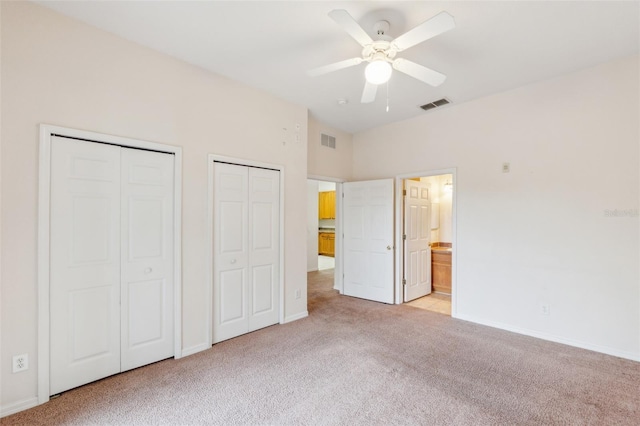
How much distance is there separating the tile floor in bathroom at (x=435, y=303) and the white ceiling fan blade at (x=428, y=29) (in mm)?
3712

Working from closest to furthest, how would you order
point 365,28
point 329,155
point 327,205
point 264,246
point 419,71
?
point 419,71, point 365,28, point 264,246, point 329,155, point 327,205

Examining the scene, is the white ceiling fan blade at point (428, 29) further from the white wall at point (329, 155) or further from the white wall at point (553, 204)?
the white wall at point (329, 155)

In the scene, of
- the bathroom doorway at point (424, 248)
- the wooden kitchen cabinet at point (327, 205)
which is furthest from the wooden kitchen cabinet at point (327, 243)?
the bathroom doorway at point (424, 248)

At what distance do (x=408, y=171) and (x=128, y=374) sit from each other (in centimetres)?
427

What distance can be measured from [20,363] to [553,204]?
510cm

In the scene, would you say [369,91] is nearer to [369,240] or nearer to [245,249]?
[245,249]

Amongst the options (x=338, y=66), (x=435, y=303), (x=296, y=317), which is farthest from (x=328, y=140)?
(x=435, y=303)

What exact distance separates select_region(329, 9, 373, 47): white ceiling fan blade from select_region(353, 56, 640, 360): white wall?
2.58 metres

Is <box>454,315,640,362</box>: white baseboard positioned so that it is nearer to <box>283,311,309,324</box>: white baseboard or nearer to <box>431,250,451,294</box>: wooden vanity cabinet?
<box>431,250,451,294</box>: wooden vanity cabinet

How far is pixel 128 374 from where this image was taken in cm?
262

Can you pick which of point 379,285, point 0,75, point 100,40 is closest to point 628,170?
point 379,285

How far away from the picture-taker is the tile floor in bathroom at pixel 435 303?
14.8 feet

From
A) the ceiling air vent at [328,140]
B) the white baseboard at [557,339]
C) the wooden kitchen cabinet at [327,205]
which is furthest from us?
the wooden kitchen cabinet at [327,205]

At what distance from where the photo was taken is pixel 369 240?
16.4 ft
